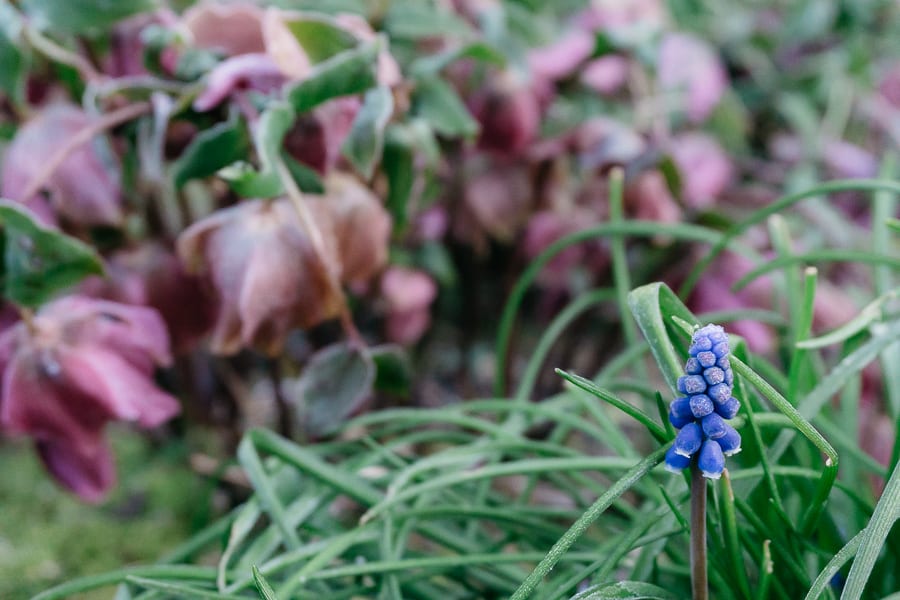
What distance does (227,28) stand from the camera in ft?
1.65

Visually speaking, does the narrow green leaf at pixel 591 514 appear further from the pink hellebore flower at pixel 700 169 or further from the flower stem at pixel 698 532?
the pink hellebore flower at pixel 700 169

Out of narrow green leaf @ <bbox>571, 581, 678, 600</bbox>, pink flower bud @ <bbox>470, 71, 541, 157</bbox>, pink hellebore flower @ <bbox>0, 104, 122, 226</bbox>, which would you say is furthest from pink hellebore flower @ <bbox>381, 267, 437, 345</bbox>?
narrow green leaf @ <bbox>571, 581, 678, 600</bbox>

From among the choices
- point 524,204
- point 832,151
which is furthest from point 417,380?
point 832,151

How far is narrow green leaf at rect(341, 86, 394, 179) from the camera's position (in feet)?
1.43

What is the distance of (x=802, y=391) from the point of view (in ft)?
1.37

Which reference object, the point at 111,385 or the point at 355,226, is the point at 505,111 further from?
the point at 111,385

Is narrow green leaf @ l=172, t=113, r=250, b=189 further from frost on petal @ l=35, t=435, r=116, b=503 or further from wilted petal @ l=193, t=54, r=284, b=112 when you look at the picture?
frost on petal @ l=35, t=435, r=116, b=503

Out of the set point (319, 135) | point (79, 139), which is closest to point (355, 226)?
point (319, 135)

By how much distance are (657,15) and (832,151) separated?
0.77ft

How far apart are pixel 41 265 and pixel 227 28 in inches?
7.0

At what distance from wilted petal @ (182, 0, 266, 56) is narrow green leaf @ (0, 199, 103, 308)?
0.15 m

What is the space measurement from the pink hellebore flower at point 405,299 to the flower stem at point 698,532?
397 mm

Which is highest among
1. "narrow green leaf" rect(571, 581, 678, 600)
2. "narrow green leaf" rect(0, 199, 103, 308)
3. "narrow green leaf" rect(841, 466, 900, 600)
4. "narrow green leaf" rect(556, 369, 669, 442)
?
"narrow green leaf" rect(556, 369, 669, 442)

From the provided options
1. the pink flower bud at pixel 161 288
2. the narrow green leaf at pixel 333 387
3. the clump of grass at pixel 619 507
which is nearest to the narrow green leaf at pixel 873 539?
the clump of grass at pixel 619 507
